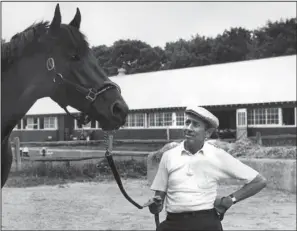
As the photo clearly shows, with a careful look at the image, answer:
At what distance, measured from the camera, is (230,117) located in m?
30.3

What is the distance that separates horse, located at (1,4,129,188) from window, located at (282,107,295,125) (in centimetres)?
2372

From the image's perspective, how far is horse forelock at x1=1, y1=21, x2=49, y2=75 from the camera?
3744mm

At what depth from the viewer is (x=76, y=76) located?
151 inches

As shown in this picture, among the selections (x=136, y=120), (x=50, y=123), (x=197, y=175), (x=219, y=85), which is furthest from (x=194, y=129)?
(x=50, y=123)

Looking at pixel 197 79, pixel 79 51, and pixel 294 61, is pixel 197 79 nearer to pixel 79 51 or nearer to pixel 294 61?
pixel 294 61

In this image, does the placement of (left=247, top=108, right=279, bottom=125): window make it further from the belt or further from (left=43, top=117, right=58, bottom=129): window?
the belt

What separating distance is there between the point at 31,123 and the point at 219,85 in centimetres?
1692

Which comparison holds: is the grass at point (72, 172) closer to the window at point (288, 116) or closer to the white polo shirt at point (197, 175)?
the white polo shirt at point (197, 175)

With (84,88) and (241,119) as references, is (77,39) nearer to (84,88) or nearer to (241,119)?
(84,88)

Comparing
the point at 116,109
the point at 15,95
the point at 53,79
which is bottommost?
the point at 116,109

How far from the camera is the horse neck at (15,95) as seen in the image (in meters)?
3.70

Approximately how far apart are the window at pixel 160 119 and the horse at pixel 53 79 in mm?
27856

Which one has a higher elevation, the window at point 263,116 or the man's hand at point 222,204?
the window at point 263,116

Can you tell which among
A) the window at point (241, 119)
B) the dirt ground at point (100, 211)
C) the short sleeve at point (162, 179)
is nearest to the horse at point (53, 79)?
the short sleeve at point (162, 179)
